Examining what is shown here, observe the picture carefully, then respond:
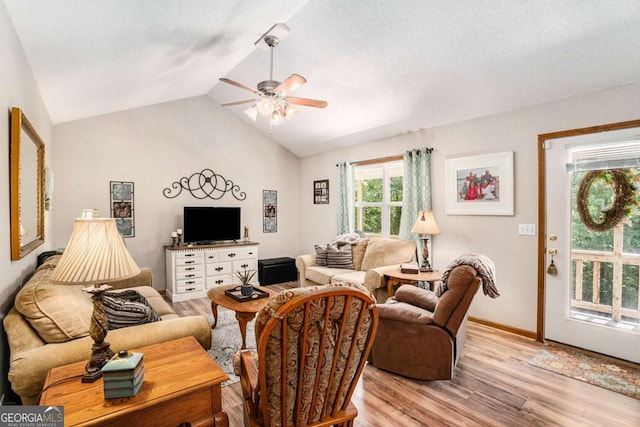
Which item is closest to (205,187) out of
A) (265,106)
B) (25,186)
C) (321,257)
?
(321,257)

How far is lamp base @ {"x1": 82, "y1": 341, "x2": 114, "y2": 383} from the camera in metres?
1.38

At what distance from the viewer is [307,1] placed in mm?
2779

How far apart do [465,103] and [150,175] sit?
4.46 meters

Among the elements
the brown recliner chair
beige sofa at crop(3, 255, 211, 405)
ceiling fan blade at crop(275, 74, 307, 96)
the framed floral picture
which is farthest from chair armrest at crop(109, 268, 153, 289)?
the framed floral picture

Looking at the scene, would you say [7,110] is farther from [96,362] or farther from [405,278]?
[405,278]

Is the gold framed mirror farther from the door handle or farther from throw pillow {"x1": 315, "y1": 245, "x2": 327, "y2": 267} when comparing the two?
the door handle

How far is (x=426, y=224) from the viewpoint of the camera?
383 cm

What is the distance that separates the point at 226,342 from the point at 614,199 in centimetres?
383

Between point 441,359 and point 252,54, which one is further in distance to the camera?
point 252,54

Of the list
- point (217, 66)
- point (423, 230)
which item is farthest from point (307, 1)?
point (423, 230)

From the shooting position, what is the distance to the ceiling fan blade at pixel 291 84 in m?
2.67

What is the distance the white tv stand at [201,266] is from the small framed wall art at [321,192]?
4.78ft

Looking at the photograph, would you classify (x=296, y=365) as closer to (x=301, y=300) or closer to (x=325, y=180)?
(x=301, y=300)

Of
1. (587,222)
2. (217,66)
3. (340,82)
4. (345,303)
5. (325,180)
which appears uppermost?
(217,66)
